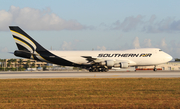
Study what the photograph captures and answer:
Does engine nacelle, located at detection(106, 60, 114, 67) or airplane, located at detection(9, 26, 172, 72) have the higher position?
airplane, located at detection(9, 26, 172, 72)

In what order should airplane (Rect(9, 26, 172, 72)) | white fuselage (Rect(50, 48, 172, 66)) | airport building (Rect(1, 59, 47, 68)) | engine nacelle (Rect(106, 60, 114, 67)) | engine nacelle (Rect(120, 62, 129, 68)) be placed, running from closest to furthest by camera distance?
engine nacelle (Rect(106, 60, 114, 67))
engine nacelle (Rect(120, 62, 129, 68))
airplane (Rect(9, 26, 172, 72))
white fuselage (Rect(50, 48, 172, 66))
airport building (Rect(1, 59, 47, 68))

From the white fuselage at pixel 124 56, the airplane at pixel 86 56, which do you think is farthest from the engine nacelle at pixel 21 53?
the white fuselage at pixel 124 56

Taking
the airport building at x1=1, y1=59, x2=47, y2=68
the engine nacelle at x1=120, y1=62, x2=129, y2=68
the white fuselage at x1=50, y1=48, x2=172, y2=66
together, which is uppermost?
the airport building at x1=1, y1=59, x2=47, y2=68

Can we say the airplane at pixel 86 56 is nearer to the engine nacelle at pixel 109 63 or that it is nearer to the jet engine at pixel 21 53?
the jet engine at pixel 21 53

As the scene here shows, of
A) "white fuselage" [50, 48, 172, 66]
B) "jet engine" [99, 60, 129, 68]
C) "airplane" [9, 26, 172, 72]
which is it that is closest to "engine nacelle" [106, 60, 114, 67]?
"jet engine" [99, 60, 129, 68]

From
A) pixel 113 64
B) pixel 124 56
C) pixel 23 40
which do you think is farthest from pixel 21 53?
pixel 124 56

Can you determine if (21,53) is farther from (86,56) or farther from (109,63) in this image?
(109,63)

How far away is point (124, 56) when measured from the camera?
1853 inches

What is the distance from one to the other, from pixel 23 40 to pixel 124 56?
19.7 meters

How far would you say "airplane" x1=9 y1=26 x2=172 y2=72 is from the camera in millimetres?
45938

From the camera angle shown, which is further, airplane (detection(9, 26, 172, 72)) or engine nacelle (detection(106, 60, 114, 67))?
airplane (detection(9, 26, 172, 72))

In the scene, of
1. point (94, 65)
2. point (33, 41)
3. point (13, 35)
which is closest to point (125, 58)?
point (94, 65)

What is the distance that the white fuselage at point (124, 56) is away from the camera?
154ft

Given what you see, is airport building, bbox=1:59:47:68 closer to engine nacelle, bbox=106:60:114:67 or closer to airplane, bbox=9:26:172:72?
airplane, bbox=9:26:172:72
